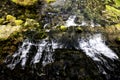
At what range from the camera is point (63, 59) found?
8078 millimetres

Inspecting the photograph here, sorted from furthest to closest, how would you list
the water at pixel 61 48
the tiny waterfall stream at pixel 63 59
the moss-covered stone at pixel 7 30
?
the moss-covered stone at pixel 7 30
the water at pixel 61 48
the tiny waterfall stream at pixel 63 59

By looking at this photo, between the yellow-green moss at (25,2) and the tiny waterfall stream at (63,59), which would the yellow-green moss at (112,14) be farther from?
the yellow-green moss at (25,2)

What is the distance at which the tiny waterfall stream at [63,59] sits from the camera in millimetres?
7254

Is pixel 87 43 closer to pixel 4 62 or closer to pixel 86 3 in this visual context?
pixel 4 62

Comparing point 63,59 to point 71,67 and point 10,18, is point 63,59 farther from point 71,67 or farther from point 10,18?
point 10,18

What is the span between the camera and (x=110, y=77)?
728 cm

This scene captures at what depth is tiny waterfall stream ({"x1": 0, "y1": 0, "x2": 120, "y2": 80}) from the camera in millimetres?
7254

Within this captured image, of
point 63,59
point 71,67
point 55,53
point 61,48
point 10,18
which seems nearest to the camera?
point 71,67

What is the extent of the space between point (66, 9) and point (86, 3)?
71.3 inches

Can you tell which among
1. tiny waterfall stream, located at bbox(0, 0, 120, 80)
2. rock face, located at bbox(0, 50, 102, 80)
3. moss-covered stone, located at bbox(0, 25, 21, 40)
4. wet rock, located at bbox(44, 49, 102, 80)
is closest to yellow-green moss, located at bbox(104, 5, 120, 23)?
tiny waterfall stream, located at bbox(0, 0, 120, 80)

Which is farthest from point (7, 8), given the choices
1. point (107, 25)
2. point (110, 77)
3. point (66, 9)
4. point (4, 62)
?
point (110, 77)

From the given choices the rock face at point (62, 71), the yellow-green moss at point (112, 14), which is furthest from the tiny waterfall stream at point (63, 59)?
the yellow-green moss at point (112, 14)

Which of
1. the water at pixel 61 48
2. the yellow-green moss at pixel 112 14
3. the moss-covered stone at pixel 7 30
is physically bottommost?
the yellow-green moss at pixel 112 14

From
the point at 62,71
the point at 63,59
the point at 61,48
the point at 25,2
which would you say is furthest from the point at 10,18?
the point at 62,71
